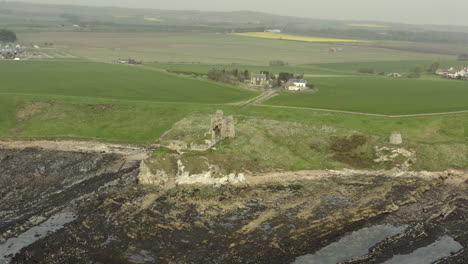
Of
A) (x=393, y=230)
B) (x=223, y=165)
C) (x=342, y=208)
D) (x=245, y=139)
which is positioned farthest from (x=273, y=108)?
(x=393, y=230)

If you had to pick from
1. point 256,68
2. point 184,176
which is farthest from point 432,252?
point 256,68

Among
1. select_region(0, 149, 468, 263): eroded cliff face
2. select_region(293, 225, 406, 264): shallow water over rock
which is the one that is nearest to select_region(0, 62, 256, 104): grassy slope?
select_region(0, 149, 468, 263): eroded cliff face

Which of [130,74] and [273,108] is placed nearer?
[273,108]

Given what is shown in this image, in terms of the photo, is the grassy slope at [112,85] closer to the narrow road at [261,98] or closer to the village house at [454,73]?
the narrow road at [261,98]

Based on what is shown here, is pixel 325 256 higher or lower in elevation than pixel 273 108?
lower

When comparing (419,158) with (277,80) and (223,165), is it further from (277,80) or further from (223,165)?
(277,80)

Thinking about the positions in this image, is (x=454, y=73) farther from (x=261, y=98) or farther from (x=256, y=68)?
(x=261, y=98)

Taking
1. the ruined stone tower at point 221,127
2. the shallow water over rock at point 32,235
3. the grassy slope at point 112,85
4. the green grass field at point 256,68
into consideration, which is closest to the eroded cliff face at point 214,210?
the shallow water over rock at point 32,235
